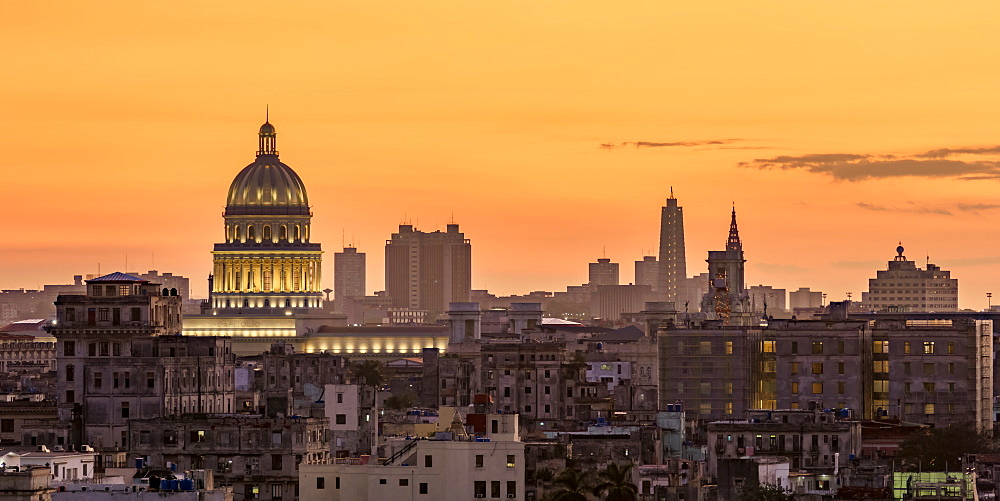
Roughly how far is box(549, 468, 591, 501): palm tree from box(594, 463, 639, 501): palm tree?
776 mm

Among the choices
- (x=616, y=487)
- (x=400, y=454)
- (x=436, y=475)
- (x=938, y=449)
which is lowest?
(x=616, y=487)

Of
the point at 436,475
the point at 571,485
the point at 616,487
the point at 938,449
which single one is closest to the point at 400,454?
the point at 436,475

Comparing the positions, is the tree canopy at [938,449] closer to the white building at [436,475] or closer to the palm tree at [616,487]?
the palm tree at [616,487]

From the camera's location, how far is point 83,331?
197 metres

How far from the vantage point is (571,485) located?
14400 cm

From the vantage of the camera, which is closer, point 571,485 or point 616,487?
point 616,487

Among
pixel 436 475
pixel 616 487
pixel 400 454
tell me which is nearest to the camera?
pixel 436 475

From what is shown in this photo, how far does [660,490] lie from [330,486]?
1680cm

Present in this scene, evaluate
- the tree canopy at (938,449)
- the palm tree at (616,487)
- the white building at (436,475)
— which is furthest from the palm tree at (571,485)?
the tree canopy at (938,449)

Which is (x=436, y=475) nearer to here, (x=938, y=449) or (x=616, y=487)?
(x=616, y=487)

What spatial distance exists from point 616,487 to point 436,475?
855 cm

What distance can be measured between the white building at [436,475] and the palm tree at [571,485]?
5.98ft

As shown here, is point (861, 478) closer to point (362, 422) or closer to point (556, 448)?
point (556, 448)

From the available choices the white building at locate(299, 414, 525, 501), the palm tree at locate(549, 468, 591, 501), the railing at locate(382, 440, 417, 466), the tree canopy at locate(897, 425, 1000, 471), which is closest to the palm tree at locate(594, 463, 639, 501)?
the palm tree at locate(549, 468, 591, 501)
